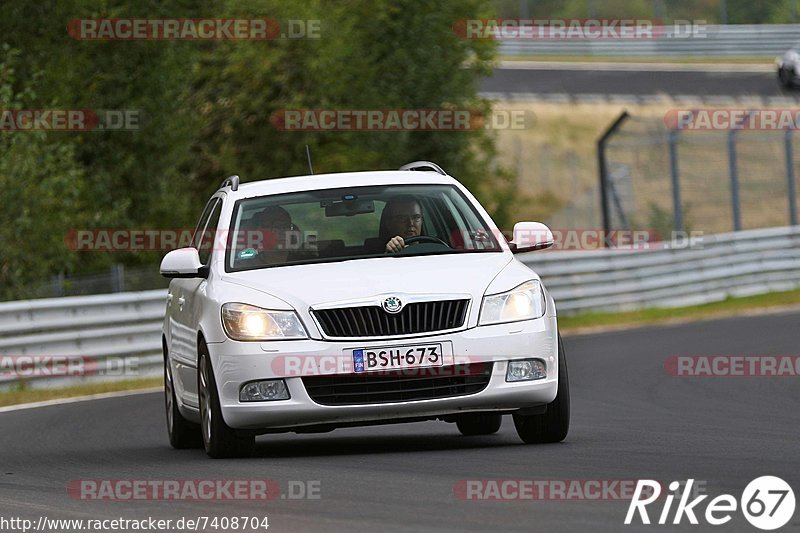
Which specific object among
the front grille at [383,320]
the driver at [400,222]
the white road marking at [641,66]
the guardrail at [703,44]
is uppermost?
the guardrail at [703,44]

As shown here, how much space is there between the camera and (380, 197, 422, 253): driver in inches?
426

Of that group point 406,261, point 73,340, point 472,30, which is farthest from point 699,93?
point 406,261

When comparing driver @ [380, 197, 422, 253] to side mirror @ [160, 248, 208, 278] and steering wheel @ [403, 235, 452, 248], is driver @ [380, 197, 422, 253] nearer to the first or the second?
steering wheel @ [403, 235, 452, 248]

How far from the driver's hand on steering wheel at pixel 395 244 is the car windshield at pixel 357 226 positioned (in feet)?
0.12

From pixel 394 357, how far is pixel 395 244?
46.0 inches

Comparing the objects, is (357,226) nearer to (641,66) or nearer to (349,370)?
(349,370)

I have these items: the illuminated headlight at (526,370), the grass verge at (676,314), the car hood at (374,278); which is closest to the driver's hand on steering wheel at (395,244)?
the car hood at (374,278)

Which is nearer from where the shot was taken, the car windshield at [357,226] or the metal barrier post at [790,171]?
the car windshield at [357,226]

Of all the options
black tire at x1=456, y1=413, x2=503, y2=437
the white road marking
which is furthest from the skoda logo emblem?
the white road marking

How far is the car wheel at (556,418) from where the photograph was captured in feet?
33.3

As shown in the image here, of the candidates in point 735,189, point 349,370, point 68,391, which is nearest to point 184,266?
point 349,370

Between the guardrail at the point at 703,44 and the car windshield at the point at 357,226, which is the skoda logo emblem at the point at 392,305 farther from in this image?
the guardrail at the point at 703,44

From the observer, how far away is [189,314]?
11047 millimetres

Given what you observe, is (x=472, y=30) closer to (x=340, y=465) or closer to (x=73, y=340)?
(x=73, y=340)
